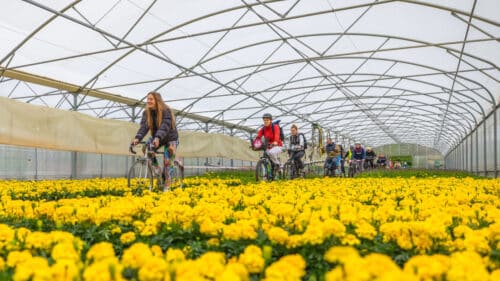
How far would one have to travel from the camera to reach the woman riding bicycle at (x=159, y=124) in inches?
249

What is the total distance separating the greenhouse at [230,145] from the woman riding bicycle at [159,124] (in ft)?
0.08

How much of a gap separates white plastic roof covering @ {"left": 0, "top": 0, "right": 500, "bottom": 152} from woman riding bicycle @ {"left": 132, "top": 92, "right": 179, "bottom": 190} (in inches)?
209

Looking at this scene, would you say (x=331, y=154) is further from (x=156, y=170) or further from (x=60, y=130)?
(x=156, y=170)

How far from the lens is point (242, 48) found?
1488cm

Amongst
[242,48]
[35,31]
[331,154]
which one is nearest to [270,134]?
[331,154]

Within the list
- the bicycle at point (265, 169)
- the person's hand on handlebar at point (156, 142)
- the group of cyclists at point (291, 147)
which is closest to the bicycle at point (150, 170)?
the person's hand on handlebar at point (156, 142)

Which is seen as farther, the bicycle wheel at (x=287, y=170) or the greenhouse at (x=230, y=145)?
the bicycle wheel at (x=287, y=170)

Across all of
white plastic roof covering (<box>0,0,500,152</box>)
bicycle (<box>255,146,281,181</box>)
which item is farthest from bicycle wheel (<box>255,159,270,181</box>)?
white plastic roof covering (<box>0,0,500,152</box>)

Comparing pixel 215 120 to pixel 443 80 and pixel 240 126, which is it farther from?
pixel 443 80

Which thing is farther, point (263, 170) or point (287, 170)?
point (287, 170)

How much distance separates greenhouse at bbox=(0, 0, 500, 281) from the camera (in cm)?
180

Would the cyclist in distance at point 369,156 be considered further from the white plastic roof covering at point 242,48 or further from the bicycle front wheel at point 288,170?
the bicycle front wheel at point 288,170

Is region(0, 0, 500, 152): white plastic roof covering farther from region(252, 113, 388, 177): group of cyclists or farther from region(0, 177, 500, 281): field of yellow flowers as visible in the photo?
region(0, 177, 500, 281): field of yellow flowers

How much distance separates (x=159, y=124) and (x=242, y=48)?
886 centimetres
